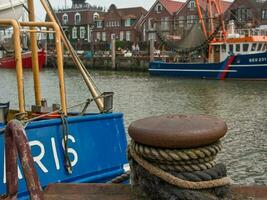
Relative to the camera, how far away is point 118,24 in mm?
80750

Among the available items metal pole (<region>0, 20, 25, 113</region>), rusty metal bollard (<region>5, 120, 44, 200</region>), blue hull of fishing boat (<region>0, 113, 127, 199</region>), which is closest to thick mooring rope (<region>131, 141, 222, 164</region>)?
rusty metal bollard (<region>5, 120, 44, 200</region>)

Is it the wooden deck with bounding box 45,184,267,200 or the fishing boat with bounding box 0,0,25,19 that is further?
the fishing boat with bounding box 0,0,25,19

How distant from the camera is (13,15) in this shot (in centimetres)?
582

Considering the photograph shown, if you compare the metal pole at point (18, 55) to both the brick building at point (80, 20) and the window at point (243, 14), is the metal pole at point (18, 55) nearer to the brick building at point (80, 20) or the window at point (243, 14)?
the window at point (243, 14)

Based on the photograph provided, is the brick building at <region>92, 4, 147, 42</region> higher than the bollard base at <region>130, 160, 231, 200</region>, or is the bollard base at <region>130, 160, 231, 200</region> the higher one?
the brick building at <region>92, 4, 147, 42</region>

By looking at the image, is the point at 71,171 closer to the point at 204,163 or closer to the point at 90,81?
the point at 90,81

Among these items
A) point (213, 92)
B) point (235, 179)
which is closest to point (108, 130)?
point (235, 179)

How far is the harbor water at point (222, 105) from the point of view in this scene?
11.0m

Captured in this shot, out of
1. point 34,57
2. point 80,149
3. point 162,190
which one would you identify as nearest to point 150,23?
point 34,57

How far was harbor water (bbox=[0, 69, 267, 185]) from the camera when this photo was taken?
1100cm

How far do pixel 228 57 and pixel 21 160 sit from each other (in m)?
33.9

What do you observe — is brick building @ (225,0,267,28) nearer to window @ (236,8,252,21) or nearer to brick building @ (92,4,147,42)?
window @ (236,8,252,21)

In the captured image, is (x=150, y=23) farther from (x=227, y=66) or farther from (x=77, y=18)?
(x=227, y=66)

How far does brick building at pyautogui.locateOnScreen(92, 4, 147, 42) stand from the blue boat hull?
4052cm
